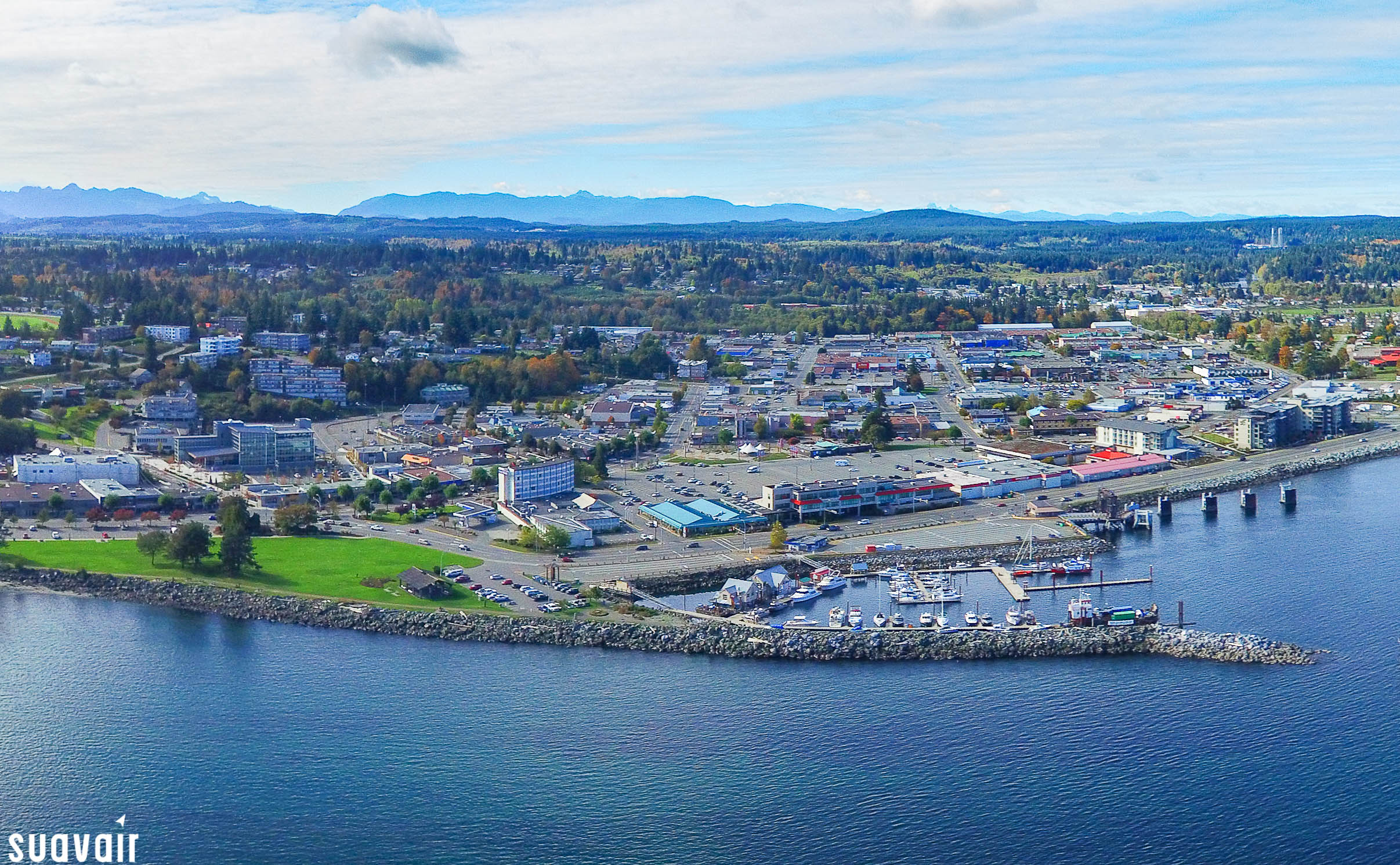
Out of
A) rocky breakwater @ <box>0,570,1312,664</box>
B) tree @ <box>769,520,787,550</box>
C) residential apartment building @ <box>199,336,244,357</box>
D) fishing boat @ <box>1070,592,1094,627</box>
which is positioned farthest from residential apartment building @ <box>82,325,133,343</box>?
fishing boat @ <box>1070,592,1094,627</box>

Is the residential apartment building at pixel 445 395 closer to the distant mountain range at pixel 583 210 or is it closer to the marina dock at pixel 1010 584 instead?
the marina dock at pixel 1010 584

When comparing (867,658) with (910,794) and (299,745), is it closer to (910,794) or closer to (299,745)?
(910,794)

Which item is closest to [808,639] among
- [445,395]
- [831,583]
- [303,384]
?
[831,583]

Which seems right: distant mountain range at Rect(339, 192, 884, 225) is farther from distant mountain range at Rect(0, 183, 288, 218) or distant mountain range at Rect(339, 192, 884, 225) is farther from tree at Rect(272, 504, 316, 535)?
tree at Rect(272, 504, 316, 535)

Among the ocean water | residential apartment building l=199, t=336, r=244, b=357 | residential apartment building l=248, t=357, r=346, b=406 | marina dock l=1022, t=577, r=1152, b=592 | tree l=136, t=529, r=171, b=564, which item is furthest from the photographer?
residential apartment building l=199, t=336, r=244, b=357

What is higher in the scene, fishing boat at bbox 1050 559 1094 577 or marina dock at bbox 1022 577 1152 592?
fishing boat at bbox 1050 559 1094 577

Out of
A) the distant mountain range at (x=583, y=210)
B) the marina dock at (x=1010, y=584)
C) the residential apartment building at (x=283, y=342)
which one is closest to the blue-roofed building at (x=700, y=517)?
the marina dock at (x=1010, y=584)

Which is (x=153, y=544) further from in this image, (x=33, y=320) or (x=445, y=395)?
(x=33, y=320)

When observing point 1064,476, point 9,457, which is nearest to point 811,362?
point 1064,476
